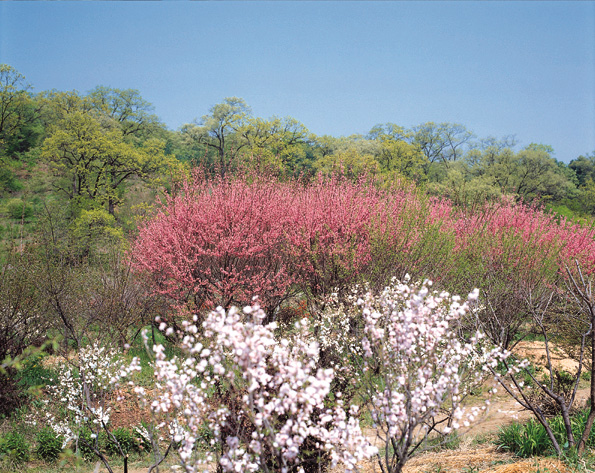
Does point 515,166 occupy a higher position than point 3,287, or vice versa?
point 515,166

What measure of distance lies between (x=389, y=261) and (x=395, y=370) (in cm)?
694

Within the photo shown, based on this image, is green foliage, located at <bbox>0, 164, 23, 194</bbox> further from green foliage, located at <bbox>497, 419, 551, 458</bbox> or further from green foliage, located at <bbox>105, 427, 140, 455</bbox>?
green foliage, located at <bbox>497, 419, 551, 458</bbox>

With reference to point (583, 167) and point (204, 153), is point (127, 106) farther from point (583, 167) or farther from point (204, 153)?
point (583, 167)

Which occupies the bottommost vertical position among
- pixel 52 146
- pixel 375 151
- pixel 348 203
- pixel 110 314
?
pixel 110 314

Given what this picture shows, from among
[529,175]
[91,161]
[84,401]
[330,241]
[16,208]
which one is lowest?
[84,401]

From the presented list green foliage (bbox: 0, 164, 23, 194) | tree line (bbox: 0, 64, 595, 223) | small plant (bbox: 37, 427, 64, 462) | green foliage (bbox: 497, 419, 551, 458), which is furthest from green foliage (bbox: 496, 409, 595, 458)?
green foliage (bbox: 0, 164, 23, 194)

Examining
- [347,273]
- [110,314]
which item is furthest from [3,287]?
[347,273]

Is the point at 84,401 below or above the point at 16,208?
below

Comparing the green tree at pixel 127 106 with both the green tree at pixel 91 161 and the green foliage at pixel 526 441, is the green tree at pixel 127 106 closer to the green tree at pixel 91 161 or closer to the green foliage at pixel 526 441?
the green tree at pixel 91 161

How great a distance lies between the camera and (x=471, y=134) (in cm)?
5691

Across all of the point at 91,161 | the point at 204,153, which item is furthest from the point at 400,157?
the point at 91,161

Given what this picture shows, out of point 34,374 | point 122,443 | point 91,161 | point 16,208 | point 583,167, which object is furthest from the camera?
point 583,167

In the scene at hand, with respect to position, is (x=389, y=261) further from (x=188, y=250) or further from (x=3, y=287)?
(x=3, y=287)

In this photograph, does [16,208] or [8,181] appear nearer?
[16,208]
